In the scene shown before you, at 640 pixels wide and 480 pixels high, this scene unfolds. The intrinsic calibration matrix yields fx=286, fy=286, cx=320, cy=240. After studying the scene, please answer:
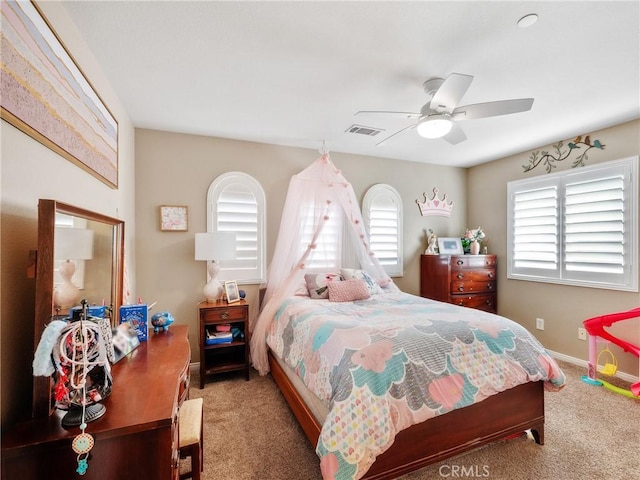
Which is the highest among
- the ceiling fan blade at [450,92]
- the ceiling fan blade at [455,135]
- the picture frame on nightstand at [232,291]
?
the ceiling fan blade at [450,92]

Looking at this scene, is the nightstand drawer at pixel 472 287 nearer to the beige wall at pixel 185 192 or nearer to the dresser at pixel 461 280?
the dresser at pixel 461 280

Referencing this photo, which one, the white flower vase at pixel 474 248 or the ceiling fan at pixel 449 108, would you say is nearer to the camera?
the ceiling fan at pixel 449 108

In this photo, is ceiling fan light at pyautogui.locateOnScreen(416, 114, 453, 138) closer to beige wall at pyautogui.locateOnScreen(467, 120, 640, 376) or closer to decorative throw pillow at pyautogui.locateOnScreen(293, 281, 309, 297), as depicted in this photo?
decorative throw pillow at pyautogui.locateOnScreen(293, 281, 309, 297)

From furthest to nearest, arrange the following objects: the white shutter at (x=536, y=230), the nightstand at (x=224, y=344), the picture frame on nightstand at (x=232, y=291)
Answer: the white shutter at (x=536, y=230) < the picture frame on nightstand at (x=232, y=291) < the nightstand at (x=224, y=344)

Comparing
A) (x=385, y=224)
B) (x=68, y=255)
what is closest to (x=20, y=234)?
(x=68, y=255)

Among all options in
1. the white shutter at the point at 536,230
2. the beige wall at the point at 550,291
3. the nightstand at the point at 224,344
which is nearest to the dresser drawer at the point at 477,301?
the beige wall at the point at 550,291

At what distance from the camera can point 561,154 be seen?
363 centimetres

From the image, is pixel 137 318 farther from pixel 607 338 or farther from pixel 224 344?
pixel 607 338

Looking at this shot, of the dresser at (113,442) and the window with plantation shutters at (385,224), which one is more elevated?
the window with plantation shutters at (385,224)

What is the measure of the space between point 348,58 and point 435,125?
0.83 metres

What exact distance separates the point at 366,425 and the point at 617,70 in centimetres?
307

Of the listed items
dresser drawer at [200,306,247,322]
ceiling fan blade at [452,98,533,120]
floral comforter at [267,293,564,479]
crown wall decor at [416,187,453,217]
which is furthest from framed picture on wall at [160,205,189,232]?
crown wall decor at [416,187,453,217]
